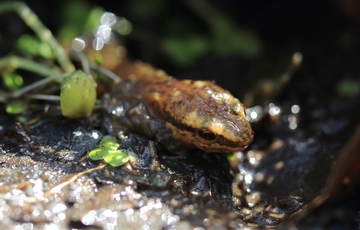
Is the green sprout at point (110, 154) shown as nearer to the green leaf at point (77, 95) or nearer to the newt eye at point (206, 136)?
the green leaf at point (77, 95)

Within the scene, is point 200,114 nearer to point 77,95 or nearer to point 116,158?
point 116,158

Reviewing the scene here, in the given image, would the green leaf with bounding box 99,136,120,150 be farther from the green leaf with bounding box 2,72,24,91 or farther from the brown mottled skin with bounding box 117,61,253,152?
the green leaf with bounding box 2,72,24,91

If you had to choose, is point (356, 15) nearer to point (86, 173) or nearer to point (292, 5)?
point (292, 5)

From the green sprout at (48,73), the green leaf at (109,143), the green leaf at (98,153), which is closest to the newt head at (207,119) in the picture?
the green leaf at (109,143)

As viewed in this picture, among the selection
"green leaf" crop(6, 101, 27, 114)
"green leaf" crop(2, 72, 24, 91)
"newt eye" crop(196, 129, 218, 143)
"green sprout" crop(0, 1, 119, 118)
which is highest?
"newt eye" crop(196, 129, 218, 143)

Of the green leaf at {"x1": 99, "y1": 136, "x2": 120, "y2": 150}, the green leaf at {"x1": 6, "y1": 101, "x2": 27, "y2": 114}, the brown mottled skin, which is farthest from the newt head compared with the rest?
the green leaf at {"x1": 6, "y1": 101, "x2": 27, "y2": 114}

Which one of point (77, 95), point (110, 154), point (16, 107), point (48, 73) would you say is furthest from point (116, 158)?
point (48, 73)
